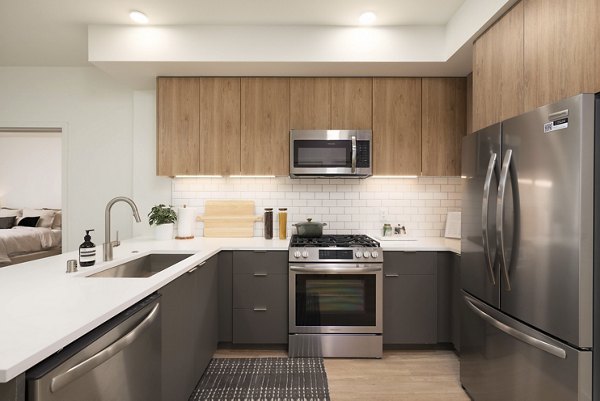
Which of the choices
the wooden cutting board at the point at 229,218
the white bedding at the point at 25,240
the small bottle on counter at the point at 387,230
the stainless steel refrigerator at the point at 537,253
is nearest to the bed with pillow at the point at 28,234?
the white bedding at the point at 25,240

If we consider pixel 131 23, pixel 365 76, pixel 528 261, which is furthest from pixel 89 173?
pixel 528 261

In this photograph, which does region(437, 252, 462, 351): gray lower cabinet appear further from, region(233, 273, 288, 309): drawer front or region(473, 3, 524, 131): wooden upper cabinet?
region(233, 273, 288, 309): drawer front

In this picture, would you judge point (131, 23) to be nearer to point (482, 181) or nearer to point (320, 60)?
point (320, 60)

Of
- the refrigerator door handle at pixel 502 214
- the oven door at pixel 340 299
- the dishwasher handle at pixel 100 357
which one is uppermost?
the refrigerator door handle at pixel 502 214

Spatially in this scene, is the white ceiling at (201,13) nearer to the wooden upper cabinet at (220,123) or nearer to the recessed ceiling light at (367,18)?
the recessed ceiling light at (367,18)

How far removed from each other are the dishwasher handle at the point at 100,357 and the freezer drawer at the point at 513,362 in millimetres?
1710

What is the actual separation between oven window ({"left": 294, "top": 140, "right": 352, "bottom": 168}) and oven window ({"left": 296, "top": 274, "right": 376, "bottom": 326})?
3.23ft

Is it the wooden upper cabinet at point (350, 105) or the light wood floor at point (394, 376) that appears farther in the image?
the wooden upper cabinet at point (350, 105)

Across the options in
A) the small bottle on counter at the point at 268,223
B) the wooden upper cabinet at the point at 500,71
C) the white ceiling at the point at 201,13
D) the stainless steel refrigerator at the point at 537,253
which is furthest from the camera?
the small bottle on counter at the point at 268,223

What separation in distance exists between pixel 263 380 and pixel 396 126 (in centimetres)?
238

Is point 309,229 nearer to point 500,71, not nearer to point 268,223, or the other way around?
point 268,223

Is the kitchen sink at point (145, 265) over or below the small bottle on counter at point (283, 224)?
below

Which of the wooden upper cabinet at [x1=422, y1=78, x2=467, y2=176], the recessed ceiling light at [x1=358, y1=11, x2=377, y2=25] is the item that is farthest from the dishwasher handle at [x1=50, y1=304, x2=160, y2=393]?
the wooden upper cabinet at [x1=422, y1=78, x2=467, y2=176]

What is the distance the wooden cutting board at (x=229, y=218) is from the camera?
335cm
